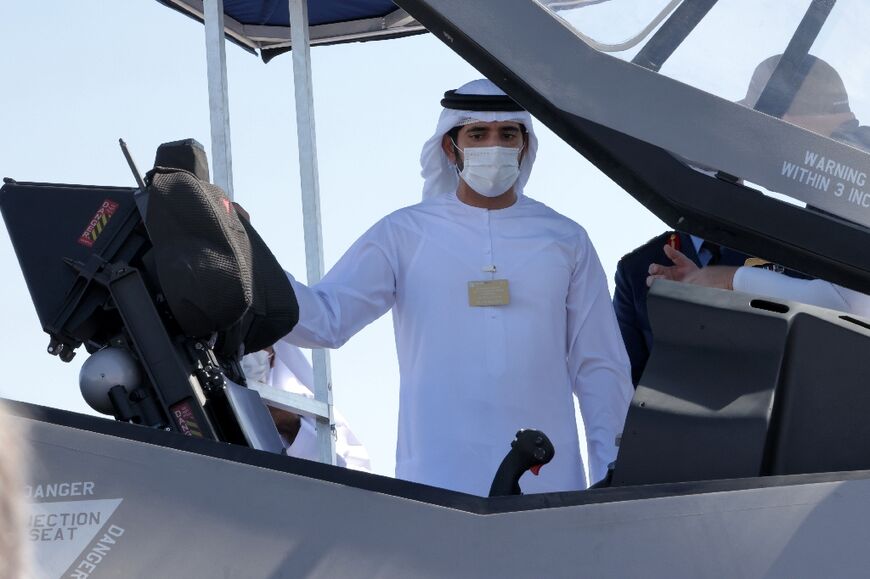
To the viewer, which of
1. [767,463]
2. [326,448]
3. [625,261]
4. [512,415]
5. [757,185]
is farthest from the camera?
[326,448]

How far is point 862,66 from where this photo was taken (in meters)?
2.48

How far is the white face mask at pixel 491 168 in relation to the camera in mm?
4195

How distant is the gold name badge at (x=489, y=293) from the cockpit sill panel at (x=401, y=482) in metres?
1.93

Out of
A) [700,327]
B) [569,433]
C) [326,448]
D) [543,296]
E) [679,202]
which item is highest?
[679,202]

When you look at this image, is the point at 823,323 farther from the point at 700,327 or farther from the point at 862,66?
the point at 862,66

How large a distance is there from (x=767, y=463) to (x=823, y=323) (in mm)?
219

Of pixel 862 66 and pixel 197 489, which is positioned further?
pixel 862 66

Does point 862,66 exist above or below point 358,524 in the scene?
above

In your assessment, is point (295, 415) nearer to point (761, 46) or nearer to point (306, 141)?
point (306, 141)

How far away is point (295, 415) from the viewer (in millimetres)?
5320

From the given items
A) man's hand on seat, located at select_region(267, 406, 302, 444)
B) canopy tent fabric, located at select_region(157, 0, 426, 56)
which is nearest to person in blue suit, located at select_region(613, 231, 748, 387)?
man's hand on seat, located at select_region(267, 406, 302, 444)

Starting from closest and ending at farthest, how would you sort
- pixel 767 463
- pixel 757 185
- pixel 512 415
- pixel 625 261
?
pixel 767 463
pixel 757 185
pixel 512 415
pixel 625 261

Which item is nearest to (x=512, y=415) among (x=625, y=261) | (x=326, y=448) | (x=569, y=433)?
(x=569, y=433)

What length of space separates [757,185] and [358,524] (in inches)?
33.2
